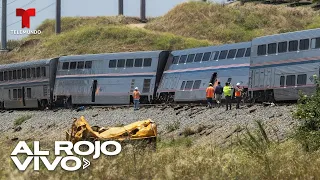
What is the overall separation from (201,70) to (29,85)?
15.9 m

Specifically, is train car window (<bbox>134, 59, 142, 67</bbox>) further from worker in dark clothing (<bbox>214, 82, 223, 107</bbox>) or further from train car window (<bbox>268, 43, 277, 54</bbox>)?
train car window (<bbox>268, 43, 277, 54</bbox>)

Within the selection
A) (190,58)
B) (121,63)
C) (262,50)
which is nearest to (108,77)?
(121,63)

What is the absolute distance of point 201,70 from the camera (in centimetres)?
3938

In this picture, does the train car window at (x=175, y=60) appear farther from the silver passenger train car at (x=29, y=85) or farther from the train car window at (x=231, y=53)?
the silver passenger train car at (x=29, y=85)

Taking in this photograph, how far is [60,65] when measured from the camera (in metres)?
49.8

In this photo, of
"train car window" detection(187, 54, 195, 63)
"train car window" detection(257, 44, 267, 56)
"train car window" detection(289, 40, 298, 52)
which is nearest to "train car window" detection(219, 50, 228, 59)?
"train car window" detection(187, 54, 195, 63)

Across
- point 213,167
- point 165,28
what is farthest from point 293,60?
point 165,28

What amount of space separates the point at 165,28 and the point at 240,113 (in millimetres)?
52916

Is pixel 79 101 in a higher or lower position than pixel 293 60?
lower

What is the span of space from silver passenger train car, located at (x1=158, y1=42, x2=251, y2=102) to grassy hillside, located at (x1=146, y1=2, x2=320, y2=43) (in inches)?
1298

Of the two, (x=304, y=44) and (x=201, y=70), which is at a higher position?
(x=304, y=44)

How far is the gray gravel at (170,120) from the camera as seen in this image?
87.3 feet

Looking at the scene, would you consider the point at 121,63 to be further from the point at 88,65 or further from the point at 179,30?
the point at 179,30

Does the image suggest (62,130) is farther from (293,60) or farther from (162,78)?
(293,60)
